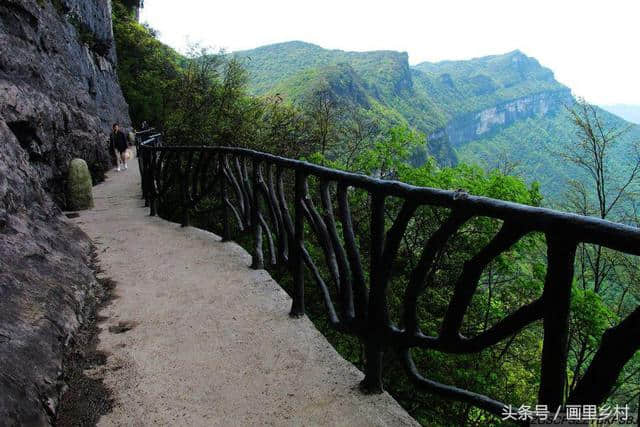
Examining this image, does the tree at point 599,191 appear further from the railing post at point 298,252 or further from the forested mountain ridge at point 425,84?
the forested mountain ridge at point 425,84

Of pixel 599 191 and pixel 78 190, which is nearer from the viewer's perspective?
pixel 78 190

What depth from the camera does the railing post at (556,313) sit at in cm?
124

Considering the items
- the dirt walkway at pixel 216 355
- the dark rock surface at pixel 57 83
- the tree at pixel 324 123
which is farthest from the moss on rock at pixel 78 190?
the tree at pixel 324 123

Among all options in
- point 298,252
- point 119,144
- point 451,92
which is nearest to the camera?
point 298,252

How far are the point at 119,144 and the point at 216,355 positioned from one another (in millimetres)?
13399

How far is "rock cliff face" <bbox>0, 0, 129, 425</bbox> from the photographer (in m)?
1.86

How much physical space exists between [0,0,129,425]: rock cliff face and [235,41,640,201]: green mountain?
52584 mm

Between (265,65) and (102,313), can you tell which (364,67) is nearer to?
(265,65)

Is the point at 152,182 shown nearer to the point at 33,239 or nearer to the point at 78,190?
the point at 78,190

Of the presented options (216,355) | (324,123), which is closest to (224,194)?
(216,355)

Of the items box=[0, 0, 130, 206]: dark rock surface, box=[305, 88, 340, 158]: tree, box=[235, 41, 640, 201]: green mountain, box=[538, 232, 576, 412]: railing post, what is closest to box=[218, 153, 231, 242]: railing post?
box=[0, 0, 130, 206]: dark rock surface

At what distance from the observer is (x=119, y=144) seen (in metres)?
14.0

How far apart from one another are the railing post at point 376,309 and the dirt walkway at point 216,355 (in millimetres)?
94

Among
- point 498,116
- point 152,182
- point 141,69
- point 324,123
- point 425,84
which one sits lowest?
point 152,182
